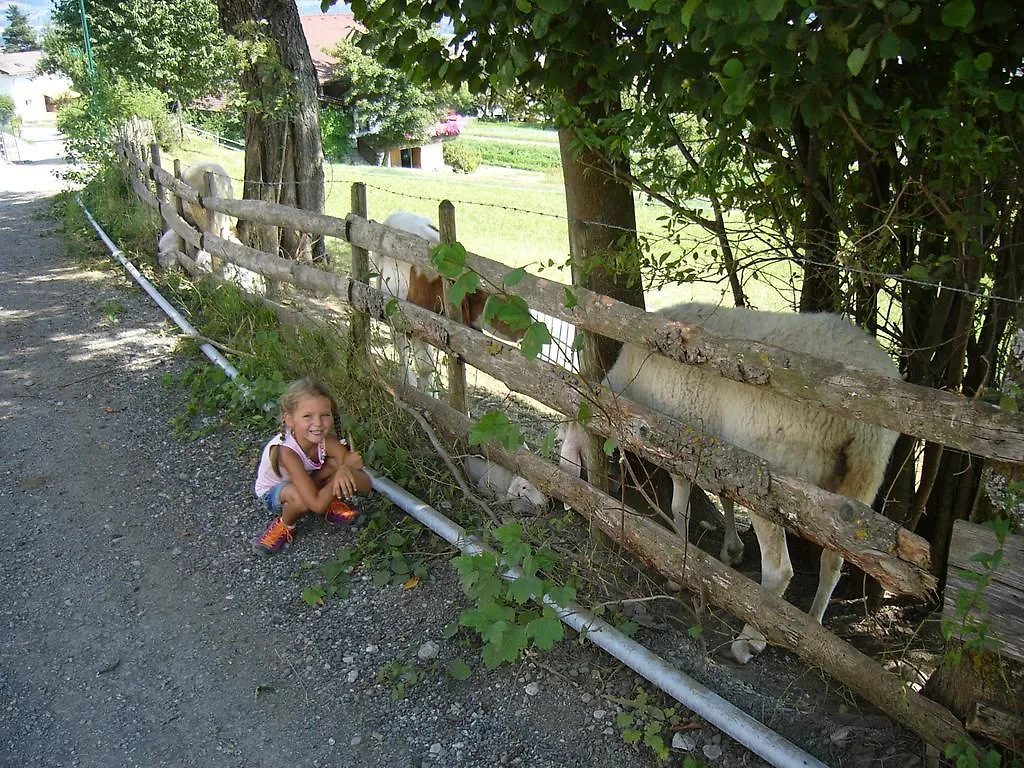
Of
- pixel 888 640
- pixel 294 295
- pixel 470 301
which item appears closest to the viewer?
pixel 888 640

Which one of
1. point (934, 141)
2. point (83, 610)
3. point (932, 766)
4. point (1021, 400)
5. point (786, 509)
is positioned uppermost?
point (934, 141)

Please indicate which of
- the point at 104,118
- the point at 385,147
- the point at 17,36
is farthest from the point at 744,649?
the point at 17,36

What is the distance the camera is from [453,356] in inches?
189

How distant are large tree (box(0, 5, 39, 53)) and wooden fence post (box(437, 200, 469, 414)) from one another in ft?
481

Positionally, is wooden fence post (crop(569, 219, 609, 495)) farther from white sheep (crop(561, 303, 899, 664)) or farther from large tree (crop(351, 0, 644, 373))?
white sheep (crop(561, 303, 899, 664))

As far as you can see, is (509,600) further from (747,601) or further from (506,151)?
(506,151)

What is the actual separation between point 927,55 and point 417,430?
132 inches

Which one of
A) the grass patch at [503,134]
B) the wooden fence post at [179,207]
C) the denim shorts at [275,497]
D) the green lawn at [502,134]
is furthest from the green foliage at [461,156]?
the denim shorts at [275,497]

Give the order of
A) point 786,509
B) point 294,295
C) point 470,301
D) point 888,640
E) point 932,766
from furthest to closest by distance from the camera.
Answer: point 294,295, point 470,301, point 888,640, point 786,509, point 932,766

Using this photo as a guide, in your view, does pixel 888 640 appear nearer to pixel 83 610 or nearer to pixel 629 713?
pixel 629 713

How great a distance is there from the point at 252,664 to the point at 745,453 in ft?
7.30

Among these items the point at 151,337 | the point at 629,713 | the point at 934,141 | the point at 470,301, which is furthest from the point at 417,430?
the point at 151,337

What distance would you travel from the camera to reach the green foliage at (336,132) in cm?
4481

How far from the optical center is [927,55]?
285cm
